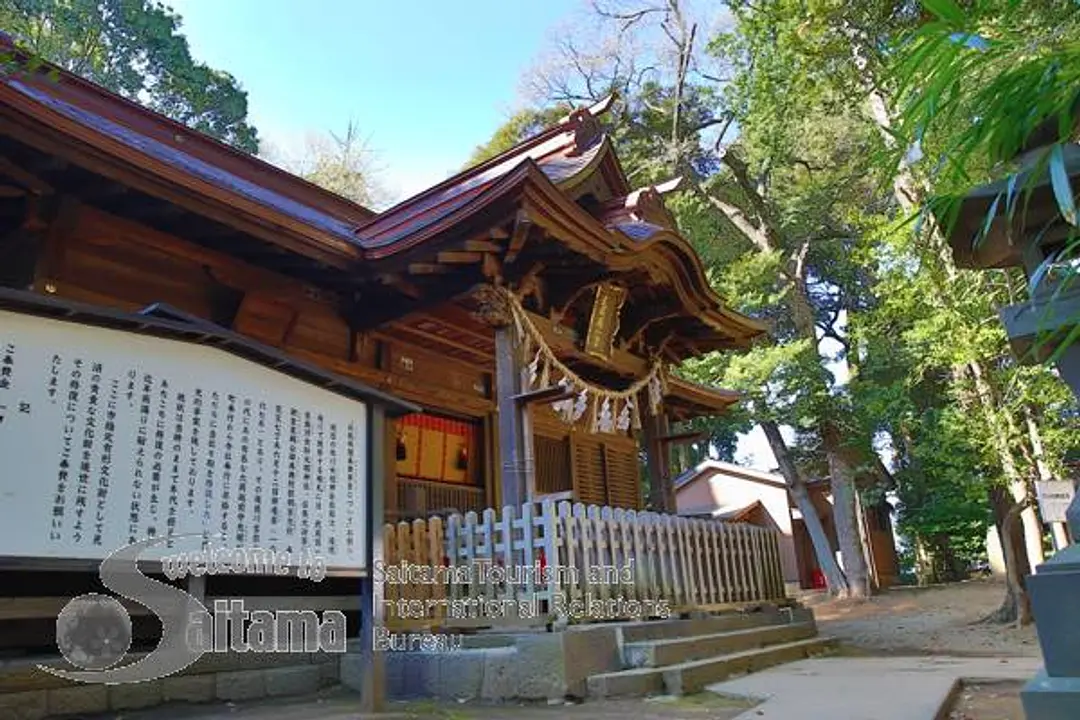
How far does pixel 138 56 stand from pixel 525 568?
24.8 m

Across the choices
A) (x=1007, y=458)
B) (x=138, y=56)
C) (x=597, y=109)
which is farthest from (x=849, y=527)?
(x=138, y=56)

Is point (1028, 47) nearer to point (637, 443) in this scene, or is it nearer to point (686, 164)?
point (637, 443)

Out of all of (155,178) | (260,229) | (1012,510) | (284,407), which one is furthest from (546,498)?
(1012,510)

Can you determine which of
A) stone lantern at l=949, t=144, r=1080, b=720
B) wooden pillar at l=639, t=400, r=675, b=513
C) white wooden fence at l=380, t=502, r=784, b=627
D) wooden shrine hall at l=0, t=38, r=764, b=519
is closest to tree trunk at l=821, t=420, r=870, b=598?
wooden shrine hall at l=0, t=38, r=764, b=519

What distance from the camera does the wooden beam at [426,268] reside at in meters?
6.87

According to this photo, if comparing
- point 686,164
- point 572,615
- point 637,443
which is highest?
point 686,164

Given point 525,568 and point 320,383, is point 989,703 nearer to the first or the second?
point 525,568

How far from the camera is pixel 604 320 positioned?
8.77 metres

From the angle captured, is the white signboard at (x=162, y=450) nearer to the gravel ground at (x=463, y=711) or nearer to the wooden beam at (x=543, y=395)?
the gravel ground at (x=463, y=711)

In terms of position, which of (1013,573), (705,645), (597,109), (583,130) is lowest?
(705,645)

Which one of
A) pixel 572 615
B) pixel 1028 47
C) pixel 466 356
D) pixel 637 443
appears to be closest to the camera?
pixel 1028 47

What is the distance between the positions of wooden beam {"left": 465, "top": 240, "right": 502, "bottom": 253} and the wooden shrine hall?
0.04 ft

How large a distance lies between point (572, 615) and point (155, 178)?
4.40 metres

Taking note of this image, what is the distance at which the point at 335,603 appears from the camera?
19.4 feet
